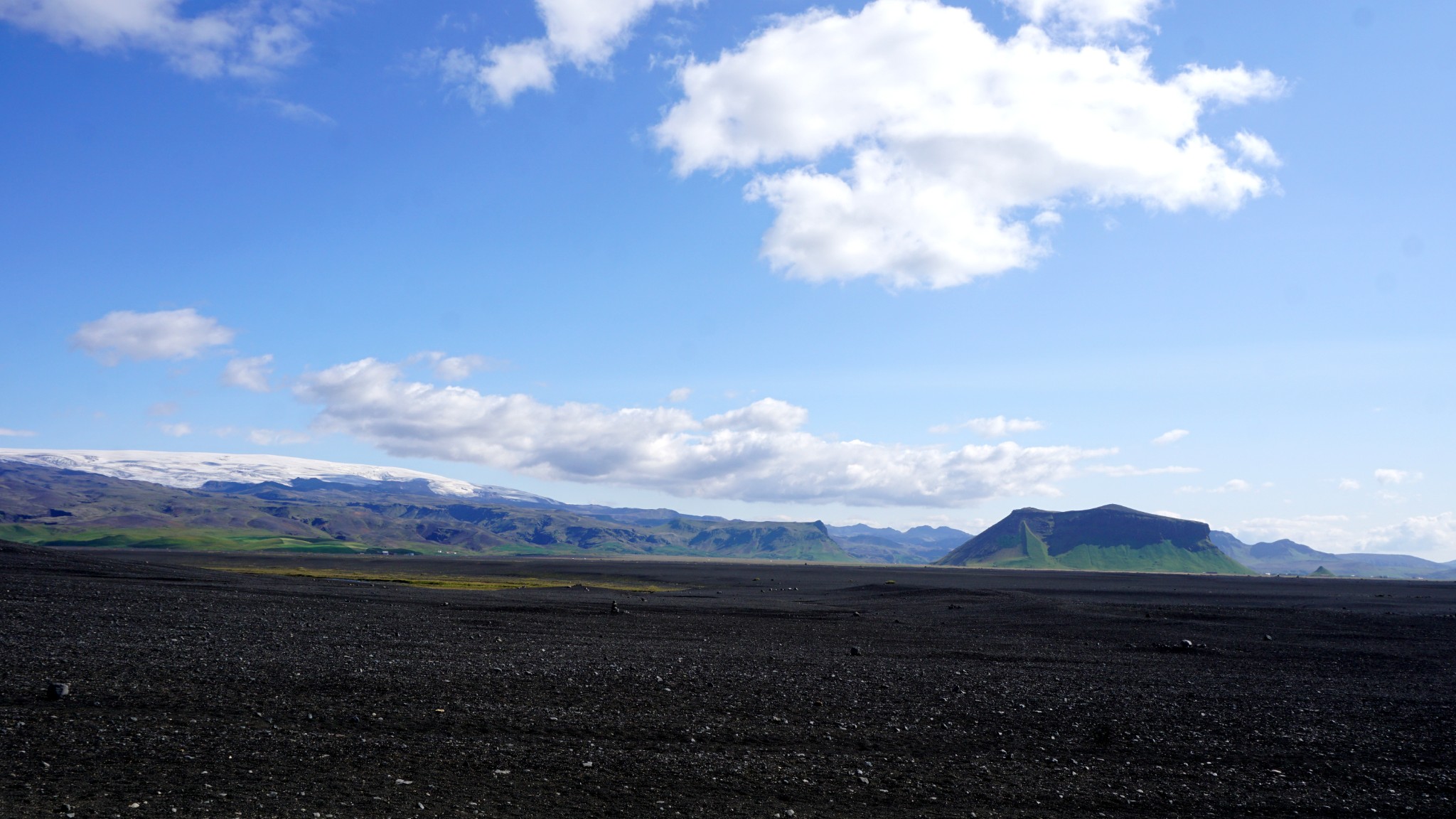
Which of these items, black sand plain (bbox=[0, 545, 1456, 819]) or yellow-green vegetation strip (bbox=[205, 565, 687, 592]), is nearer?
black sand plain (bbox=[0, 545, 1456, 819])

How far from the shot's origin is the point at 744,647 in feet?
100

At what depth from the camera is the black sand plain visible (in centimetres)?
1258

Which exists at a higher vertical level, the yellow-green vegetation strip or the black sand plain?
the black sand plain

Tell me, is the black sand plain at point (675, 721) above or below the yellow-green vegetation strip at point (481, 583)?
above

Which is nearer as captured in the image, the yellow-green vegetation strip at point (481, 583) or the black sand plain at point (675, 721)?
the black sand plain at point (675, 721)

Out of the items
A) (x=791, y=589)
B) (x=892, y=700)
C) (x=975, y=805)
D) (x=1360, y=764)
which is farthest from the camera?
(x=791, y=589)

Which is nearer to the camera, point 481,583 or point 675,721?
point 675,721

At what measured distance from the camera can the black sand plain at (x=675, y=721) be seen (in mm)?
12578

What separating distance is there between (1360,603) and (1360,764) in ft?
235

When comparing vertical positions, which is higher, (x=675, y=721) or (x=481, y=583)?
(x=675, y=721)

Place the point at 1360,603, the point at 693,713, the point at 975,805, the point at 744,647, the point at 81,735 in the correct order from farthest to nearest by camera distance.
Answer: the point at 1360,603 → the point at 744,647 → the point at 693,713 → the point at 81,735 → the point at 975,805

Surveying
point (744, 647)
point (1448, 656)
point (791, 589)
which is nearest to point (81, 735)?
point (744, 647)

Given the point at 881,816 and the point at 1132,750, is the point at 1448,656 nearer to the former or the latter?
the point at 1132,750

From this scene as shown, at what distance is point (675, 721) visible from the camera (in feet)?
57.3
